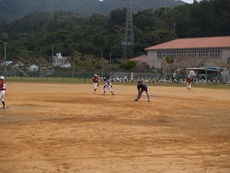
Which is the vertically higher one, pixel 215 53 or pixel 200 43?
pixel 200 43

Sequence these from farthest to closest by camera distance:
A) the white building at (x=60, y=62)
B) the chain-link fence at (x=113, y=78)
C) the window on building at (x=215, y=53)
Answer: the white building at (x=60, y=62)
the window on building at (x=215, y=53)
the chain-link fence at (x=113, y=78)

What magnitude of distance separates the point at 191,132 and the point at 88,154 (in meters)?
4.66

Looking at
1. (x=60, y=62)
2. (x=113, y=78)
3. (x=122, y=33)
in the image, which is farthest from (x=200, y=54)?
(x=60, y=62)

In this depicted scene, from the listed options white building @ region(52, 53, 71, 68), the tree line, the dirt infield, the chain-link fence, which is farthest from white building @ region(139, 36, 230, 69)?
the dirt infield

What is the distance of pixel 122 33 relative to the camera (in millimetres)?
114562

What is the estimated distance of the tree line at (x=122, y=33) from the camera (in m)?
105

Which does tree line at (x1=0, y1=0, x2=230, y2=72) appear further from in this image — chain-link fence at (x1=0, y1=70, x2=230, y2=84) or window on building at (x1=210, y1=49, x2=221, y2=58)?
chain-link fence at (x1=0, y1=70, x2=230, y2=84)

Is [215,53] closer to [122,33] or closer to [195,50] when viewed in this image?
[195,50]

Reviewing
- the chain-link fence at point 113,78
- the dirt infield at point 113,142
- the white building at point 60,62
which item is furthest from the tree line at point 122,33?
the dirt infield at point 113,142

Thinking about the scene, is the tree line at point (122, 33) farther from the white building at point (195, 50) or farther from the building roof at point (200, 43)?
the building roof at point (200, 43)

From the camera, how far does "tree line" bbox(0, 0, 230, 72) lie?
105 meters

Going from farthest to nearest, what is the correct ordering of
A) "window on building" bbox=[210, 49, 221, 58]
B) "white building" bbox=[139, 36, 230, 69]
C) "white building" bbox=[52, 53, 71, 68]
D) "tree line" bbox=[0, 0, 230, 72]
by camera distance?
"white building" bbox=[52, 53, 71, 68]
"tree line" bbox=[0, 0, 230, 72]
"window on building" bbox=[210, 49, 221, 58]
"white building" bbox=[139, 36, 230, 69]

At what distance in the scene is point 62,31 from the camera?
405 ft

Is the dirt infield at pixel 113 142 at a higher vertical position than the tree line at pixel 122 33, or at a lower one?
lower
